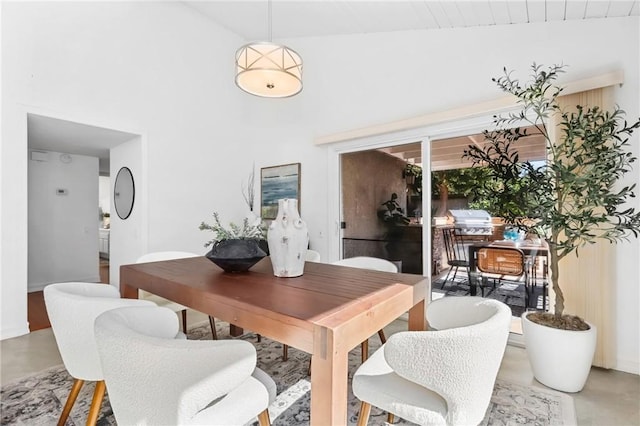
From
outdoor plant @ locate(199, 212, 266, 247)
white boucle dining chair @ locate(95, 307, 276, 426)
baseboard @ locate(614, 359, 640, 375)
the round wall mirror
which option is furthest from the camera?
the round wall mirror

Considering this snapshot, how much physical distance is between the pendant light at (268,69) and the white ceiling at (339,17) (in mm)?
1349

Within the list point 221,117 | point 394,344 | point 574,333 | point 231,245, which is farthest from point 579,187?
point 221,117

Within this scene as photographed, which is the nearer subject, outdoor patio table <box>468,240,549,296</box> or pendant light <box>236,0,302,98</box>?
pendant light <box>236,0,302,98</box>

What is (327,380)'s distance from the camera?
1.00 m

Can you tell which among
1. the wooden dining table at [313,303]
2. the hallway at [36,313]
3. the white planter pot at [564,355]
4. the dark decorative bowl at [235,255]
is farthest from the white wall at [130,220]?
the white planter pot at [564,355]

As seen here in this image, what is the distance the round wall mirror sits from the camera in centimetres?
398

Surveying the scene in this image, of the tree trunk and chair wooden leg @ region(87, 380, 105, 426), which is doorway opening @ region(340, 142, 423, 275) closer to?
the tree trunk

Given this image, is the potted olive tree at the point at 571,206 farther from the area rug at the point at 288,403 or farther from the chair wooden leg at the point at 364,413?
the chair wooden leg at the point at 364,413

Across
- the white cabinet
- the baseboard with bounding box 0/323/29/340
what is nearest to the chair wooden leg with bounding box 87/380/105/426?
the baseboard with bounding box 0/323/29/340

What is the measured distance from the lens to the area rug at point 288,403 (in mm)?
1657

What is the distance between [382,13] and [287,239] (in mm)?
2620

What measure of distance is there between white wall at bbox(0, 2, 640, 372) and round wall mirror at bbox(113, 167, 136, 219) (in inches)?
13.6

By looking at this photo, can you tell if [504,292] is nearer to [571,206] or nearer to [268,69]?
[571,206]

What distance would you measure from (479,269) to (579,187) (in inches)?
49.1
